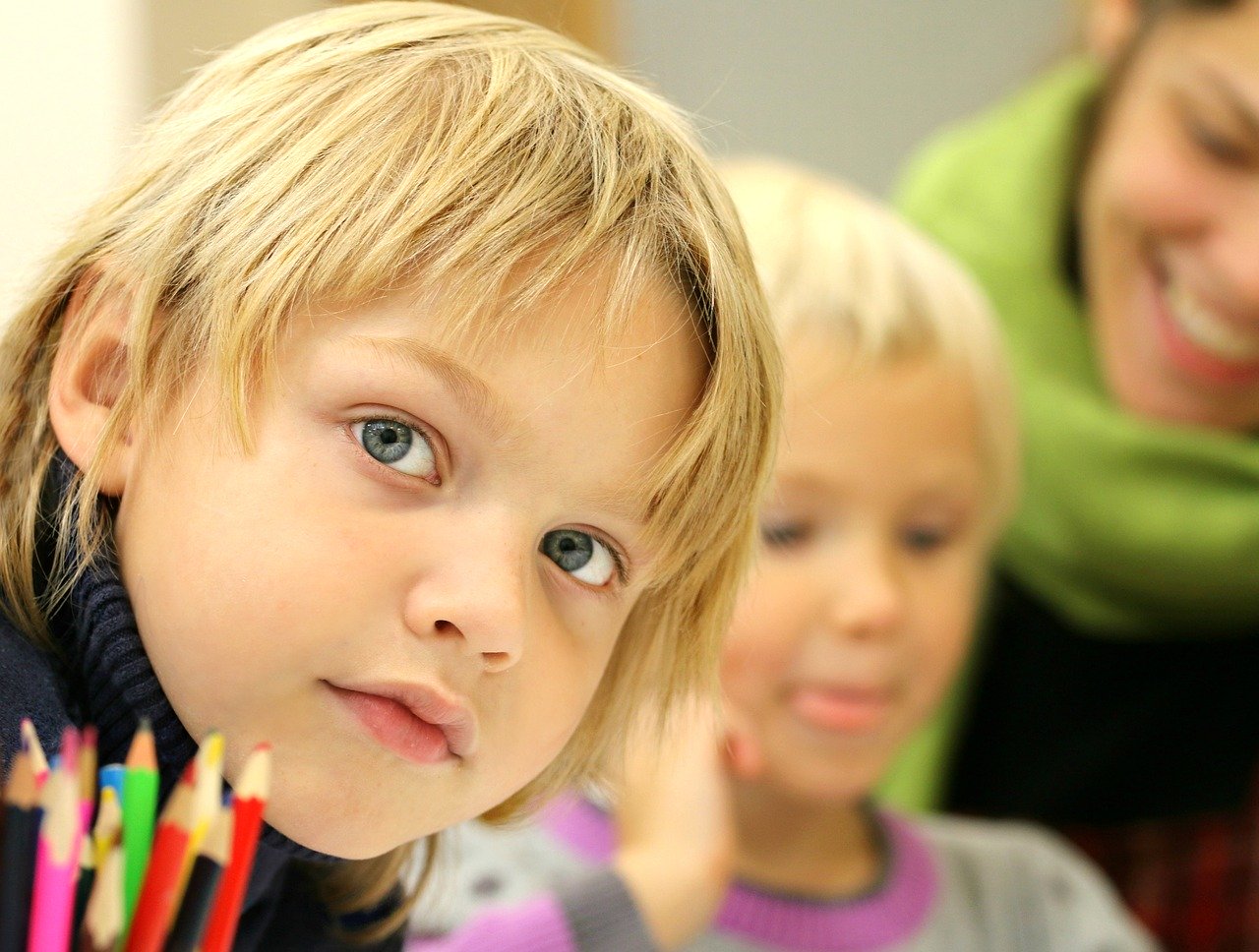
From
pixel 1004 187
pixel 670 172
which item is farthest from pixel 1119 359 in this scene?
pixel 670 172

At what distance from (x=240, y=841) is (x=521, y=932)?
29cm

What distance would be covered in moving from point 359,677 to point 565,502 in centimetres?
7

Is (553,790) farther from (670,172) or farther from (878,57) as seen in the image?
(878,57)

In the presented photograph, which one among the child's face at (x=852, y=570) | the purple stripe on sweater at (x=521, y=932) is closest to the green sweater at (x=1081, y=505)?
the child's face at (x=852, y=570)

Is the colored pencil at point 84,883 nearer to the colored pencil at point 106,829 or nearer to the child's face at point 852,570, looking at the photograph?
the colored pencil at point 106,829

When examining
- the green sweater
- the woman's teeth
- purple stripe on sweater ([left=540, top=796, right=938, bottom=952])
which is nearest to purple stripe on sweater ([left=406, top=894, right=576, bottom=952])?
purple stripe on sweater ([left=540, top=796, right=938, bottom=952])

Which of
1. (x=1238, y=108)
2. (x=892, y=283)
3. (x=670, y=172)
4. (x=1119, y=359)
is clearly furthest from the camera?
(x=1119, y=359)

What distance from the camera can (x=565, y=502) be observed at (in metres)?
0.37

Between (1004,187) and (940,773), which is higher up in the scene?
(1004,187)

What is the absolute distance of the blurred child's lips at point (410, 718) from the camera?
1.18 feet

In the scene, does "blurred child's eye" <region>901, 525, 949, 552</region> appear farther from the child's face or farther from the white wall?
the white wall

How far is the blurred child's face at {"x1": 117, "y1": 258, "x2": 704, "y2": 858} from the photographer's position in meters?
Result: 0.35

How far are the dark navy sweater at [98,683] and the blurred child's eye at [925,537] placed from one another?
0.41 metres

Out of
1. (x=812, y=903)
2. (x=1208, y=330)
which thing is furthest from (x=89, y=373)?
(x=1208, y=330)
